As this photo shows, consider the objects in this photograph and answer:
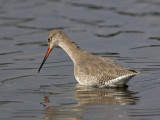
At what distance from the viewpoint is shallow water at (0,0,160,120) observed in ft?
41.1

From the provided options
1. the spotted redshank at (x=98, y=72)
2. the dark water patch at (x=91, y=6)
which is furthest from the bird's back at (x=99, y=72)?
the dark water patch at (x=91, y=6)

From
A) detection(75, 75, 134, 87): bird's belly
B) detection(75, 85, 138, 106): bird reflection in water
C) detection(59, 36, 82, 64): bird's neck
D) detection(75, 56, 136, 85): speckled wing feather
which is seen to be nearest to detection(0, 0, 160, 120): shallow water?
detection(75, 85, 138, 106): bird reflection in water

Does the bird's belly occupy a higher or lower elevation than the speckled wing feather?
lower

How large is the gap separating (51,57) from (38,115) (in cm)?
651

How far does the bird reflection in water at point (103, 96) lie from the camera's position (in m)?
13.0

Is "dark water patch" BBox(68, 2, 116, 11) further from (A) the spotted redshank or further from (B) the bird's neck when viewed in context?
(A) the spotted redshank

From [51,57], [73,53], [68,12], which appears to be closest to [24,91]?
[73,53]

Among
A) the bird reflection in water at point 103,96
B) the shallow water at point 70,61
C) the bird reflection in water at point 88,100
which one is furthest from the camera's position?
the bird reflection in water at point 103,96

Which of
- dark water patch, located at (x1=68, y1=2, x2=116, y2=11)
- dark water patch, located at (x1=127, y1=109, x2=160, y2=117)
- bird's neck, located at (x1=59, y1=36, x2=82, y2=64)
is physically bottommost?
dark water patch, located at (x1=127, y1=109, x2=160, y2=117)

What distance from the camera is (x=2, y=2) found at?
26.3 m

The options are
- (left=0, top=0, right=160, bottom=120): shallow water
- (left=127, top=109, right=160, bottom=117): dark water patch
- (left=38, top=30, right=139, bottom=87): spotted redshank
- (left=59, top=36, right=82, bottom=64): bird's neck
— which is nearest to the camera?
(left=127, top=109, right=160, bottom=117): dark water patch

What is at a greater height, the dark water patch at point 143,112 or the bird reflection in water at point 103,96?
the dark water patch at point 143,112

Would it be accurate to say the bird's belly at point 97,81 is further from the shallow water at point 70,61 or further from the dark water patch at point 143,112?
the dark water patch at point 143,112

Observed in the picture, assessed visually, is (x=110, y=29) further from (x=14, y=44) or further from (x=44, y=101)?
(x=44, y=101)
